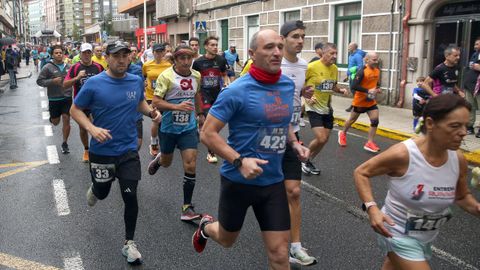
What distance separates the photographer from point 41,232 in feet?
16.4

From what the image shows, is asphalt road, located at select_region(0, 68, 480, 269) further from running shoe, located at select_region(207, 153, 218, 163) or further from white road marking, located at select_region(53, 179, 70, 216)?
running shoe, located at select_region(207, 153, 218, 163)

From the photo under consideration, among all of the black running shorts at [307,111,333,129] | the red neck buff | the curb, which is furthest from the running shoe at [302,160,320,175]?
the red neck buff

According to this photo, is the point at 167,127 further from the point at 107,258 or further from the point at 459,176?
the point at 459,176

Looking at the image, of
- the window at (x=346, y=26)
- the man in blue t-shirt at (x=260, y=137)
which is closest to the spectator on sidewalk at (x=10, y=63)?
the window at (x=346, y=26)

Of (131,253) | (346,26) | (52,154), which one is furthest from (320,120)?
(346,26)

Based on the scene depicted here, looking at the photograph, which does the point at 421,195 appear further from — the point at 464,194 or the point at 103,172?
the point at 103,172

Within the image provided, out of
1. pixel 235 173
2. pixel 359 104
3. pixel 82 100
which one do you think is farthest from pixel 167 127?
pixel 359 104

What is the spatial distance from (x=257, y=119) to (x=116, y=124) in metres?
1.72

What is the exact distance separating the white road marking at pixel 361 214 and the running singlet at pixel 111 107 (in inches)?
101

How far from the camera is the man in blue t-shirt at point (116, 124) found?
4.33 metres

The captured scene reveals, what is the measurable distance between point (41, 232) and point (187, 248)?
1.59 metres

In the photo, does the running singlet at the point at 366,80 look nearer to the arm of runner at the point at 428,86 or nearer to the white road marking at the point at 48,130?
the arm of runner at the point at 428,86

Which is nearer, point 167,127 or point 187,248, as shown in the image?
point 187,248

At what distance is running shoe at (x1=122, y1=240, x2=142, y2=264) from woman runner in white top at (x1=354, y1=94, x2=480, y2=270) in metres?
2.15
